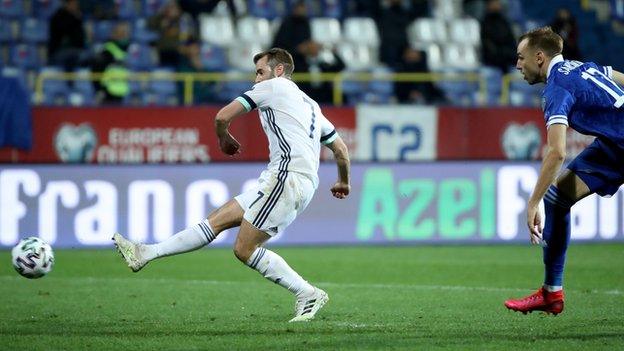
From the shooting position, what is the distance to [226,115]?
8.12 m

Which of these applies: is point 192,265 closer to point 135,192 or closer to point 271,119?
point 135,192

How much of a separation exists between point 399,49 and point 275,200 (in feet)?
44.2

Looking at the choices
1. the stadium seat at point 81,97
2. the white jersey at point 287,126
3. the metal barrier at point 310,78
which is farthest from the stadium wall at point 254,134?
the white jersey at point 287,126

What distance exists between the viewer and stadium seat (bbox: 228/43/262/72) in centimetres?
2095

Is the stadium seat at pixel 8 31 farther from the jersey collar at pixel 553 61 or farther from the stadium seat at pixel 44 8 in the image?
the jersey collar at pixel 553 61

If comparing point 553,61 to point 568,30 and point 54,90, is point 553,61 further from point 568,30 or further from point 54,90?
point 568,30

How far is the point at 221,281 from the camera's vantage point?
11805 millimetres

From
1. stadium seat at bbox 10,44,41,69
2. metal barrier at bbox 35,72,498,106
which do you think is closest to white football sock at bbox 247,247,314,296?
metal barrier at bbox 35,72,498,106

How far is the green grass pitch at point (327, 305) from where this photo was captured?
7.78 meters

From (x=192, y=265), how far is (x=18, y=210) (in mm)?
2394

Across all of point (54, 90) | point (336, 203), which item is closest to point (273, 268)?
point (336, 203)

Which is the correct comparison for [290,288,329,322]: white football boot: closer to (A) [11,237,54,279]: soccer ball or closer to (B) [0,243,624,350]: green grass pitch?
(B) [0,243,624,350]: green grass pitch

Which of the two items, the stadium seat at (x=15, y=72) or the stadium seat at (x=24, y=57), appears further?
the stadium seat at (x=24, y=57)

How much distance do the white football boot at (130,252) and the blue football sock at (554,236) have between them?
2.80 m
